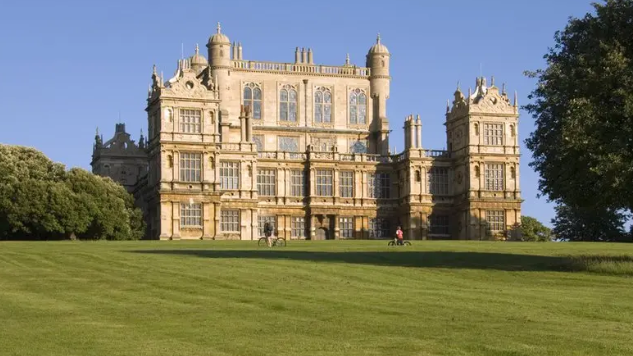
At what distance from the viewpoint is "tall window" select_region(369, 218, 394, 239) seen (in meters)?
103

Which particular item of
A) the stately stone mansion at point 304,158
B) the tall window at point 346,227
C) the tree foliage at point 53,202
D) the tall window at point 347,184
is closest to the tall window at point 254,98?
the stately stone mansion at point 304,158

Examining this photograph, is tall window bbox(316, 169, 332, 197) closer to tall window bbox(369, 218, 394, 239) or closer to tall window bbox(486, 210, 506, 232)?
tall window bbox(369, 218, 394, 239)

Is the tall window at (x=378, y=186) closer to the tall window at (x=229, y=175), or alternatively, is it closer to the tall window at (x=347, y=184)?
the tall window at (x=347, y=184)

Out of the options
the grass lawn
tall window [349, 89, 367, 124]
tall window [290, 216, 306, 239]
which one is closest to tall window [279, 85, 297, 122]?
tall window [349, 89, 367, 124]

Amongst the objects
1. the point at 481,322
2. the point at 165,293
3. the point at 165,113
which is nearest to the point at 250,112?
the point at 165,113

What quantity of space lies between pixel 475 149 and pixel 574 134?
55.5m

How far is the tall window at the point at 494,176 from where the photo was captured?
99.8 metres

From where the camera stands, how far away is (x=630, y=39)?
46.3m

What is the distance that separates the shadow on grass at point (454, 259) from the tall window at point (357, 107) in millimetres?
58126

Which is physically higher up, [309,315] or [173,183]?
[173,183]

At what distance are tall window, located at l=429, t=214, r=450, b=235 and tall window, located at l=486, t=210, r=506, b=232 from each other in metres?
4.42

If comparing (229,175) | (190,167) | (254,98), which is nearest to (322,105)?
(254,98)

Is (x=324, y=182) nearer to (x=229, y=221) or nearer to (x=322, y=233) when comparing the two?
(x=322, y=233)

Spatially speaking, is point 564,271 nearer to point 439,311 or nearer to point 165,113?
point 439,311
